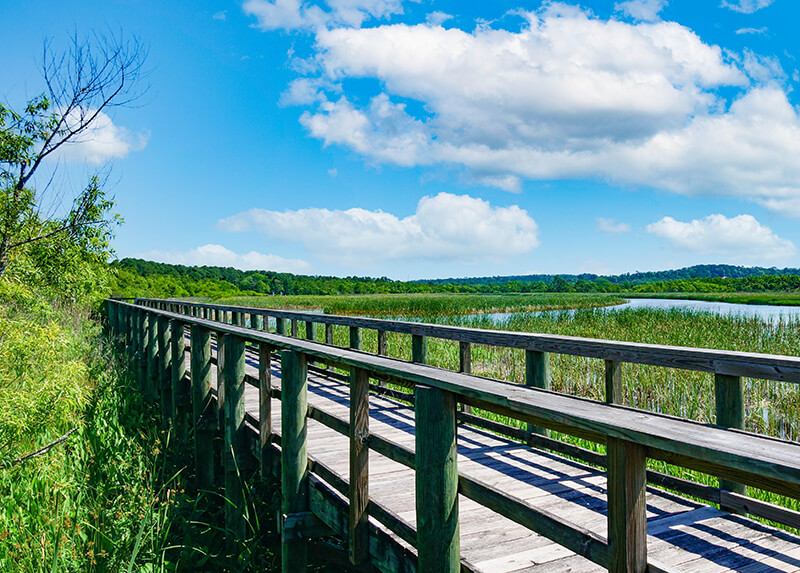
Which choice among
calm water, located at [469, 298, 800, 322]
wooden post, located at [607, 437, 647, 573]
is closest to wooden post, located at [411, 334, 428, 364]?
wooden post, located at [607, 437, 647, 573]

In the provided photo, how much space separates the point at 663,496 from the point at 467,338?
2.21 m

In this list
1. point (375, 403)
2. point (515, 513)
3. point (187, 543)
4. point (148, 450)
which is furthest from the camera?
point (148, 450)

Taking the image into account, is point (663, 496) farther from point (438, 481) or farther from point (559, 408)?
point (559, 408)

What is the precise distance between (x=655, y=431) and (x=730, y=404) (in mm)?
2060

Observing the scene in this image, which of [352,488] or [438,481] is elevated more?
[438,481]

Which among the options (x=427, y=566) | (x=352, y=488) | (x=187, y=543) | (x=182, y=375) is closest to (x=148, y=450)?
(x=182, y=375)

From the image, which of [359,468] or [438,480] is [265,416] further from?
[438,480]

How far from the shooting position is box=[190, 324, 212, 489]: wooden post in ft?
21.1

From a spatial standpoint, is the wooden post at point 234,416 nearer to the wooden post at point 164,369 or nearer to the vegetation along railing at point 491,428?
the vegetation along railing at point 491,428

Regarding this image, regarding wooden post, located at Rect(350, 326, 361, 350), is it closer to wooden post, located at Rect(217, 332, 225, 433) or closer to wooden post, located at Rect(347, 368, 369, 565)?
wooden post, located at Rect(217, 332, 225, 433)

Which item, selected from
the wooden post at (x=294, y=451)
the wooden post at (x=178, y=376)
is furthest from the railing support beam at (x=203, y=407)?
the wooden post at (x=294, y=451)

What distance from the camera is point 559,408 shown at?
178cm

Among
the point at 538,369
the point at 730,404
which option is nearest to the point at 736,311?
the point at 538,369

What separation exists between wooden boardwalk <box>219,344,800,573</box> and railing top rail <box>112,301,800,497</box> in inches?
14.6
